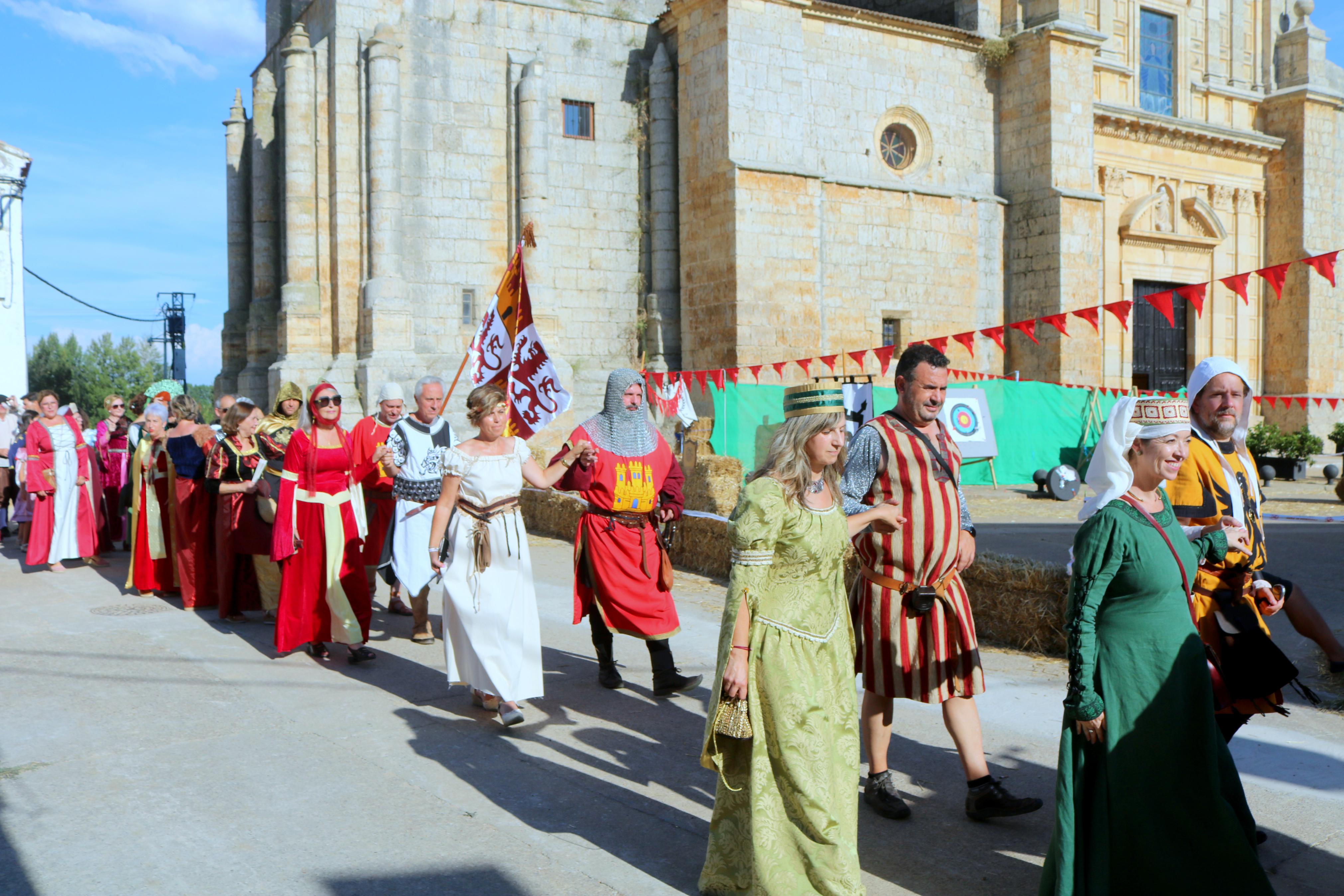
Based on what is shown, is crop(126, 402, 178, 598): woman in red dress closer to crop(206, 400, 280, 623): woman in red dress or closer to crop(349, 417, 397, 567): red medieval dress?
crop(206, 400, 280, 623): woman in red dress

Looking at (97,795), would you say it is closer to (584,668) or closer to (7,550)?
(584,668)

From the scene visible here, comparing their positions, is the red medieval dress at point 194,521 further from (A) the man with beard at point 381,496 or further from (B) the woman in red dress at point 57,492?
(B) the woman in red dress at point 57,492

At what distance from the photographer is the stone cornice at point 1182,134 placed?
2261cm

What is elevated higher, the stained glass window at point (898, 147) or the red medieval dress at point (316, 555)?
the stained glass window at point (898, 147)

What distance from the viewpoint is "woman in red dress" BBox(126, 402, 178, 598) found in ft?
30.7

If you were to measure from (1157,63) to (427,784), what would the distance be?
2584 centimetres

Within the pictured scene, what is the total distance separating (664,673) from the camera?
5.95 m

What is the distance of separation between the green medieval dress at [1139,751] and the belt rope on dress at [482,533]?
3.22 meters

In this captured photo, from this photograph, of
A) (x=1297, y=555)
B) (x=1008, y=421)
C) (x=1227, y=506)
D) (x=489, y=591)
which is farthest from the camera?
(x=1008, y=421)

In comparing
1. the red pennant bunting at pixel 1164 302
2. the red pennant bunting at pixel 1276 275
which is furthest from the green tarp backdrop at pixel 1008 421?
the red pennant bunting at pixel 1276 275

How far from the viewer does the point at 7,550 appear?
42.2 feet

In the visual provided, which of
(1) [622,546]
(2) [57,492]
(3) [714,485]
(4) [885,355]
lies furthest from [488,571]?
(4) [885,355]

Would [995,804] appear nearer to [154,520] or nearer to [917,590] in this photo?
[917,590]

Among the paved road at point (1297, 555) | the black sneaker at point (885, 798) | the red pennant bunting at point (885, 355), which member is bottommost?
the black sneaker at point (885, 798)
